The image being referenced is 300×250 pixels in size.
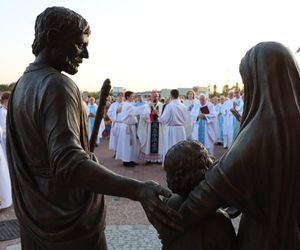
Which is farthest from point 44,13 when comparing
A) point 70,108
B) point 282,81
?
point 282,81

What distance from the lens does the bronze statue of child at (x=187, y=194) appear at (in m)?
1.48

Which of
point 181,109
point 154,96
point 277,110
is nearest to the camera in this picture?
point 277,110

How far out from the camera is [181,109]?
11406 mm

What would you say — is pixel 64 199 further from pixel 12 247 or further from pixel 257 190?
pixel 12 247

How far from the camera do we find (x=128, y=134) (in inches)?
476

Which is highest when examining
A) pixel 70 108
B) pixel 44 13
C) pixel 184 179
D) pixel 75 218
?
pixel 44 13

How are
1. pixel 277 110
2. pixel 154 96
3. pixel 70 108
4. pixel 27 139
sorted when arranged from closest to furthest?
pixel 277 110 < pixel 70 108 < pixel 27 139 < pixel 154 96

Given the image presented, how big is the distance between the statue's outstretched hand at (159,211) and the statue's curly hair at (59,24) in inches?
31.4

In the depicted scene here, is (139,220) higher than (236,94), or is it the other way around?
(236,94)

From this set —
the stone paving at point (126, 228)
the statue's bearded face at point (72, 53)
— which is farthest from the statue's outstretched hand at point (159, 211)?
the stone paving at point (126, 228)

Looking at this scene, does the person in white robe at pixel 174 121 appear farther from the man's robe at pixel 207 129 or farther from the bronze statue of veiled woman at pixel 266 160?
the bronze statue of veiled woman at pixel 266 160

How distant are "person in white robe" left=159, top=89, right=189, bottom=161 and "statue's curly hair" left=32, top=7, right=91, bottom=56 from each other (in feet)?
31.4

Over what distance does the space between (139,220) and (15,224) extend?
1884 mm

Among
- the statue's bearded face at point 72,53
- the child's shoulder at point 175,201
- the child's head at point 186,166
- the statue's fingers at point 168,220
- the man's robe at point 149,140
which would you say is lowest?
the man's robe at point 149,140
